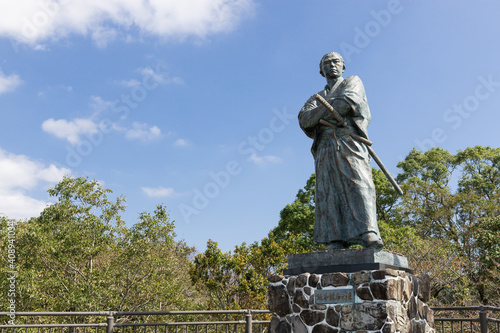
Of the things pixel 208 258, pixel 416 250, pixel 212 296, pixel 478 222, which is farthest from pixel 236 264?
pixel 478 222

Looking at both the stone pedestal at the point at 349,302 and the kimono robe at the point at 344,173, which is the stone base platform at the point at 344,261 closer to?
the stone pedestal at the point at 349,302

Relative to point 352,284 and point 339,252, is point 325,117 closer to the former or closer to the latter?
point 339,252

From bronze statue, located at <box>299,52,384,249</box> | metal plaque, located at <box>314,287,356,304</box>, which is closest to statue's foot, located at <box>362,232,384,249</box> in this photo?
bronze statue, located at <box>299,52,384,249</box>

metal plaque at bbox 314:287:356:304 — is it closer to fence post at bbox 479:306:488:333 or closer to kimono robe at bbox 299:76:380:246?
kimono robe at bbox 299:76:380:246

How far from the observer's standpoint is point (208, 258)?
14.9 m

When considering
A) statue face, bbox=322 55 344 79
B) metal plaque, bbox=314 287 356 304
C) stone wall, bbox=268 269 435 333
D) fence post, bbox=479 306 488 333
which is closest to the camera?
stone wall, bbox=268 269 435 333

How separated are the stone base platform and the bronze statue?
0.58ft

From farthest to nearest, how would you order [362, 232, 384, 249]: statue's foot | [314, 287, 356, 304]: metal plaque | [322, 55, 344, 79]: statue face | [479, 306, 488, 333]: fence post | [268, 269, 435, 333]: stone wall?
[479, 306, 488, 333]: fence post → [322, 55, 344, 79]: statue face → [362, 232, 384, 249]: statue's foot → [314, 287, 356, 304]: metal plaque → [268, 269, 435, 333]: stone wall

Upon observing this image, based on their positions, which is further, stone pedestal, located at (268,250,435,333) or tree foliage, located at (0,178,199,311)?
tree foliage, located at (0,178,199,311)

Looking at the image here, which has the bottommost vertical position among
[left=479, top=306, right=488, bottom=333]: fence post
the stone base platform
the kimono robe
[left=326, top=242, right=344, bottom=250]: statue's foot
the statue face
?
[left=479, top=306, right=488, bottom=333]: fence post

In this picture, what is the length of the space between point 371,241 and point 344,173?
848 millimetres

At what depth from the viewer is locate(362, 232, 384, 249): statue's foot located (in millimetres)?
4887

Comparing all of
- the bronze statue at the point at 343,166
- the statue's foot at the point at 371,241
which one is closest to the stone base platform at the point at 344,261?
the statue's foot at the point at 371,241

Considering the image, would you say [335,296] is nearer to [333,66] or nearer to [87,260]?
[333,66]
